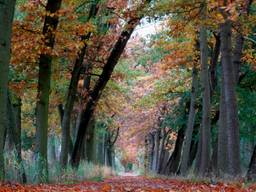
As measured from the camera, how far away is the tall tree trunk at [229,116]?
530 inches

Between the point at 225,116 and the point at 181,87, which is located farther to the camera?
the point at 181,87

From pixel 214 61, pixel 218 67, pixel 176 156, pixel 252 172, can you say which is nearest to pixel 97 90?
pixel 214 61

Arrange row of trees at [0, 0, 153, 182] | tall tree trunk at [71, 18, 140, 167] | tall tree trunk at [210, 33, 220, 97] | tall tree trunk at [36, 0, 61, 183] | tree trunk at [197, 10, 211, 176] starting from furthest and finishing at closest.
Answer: tall tree trunk at [210, 33, 220, 97]
tall tree trunk at [71, 18, 140, 167]
tree trunk at [197, 10, 211, 176]
tall tree trunk at [36, 0, 61, 183]
row of trees at [0, 0, 153, 182]

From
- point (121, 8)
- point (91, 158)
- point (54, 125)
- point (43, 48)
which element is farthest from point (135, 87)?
point (43, 48)

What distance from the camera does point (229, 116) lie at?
13508mm

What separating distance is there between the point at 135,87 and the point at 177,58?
15.4 meters

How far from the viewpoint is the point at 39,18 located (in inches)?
600

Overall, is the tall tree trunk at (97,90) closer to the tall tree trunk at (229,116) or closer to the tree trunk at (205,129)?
the tree trunk at (205,129)

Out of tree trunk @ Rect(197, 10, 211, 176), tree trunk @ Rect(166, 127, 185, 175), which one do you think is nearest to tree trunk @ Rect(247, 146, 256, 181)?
tree trunk @ Rect(197, 10, 211, 176)

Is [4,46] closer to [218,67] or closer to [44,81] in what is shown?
[44,81]

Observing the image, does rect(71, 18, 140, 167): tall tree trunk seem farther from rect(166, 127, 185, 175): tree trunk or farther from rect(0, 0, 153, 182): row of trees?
rect(166, 127, 185, 175): tree trunk

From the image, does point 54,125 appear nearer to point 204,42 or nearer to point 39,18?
point 204,42

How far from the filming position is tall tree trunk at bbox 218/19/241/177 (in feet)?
44.2

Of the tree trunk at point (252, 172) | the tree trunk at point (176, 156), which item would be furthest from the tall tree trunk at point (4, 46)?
the tree trunk at point (176, 156)
